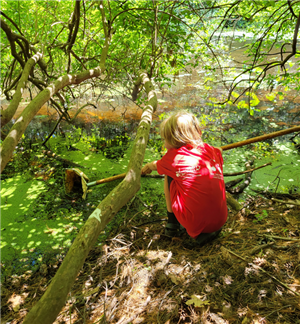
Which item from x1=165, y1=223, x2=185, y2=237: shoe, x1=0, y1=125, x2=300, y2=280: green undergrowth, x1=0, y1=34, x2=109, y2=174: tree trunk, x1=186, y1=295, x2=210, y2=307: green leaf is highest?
x1=0, y1=34, x2=109, y2=174: tree trunk

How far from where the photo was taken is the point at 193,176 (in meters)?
1.52

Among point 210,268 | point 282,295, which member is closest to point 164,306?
point 210,268

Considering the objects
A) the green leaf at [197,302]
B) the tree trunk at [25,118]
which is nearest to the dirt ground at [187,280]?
the green leaf at [197,302]

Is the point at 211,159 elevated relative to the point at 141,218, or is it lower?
elevated

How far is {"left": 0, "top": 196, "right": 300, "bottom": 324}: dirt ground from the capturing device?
3.59 ft

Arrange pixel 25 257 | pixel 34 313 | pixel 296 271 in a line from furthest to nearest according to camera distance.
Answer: pixel 25 257, pixel 296 271, pixel 34 313

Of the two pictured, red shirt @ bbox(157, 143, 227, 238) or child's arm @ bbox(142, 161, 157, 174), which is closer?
red shirt @ bbox(157, 143, 227, 238)

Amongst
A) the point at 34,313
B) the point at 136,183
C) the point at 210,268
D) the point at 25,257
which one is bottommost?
the point at 25,257

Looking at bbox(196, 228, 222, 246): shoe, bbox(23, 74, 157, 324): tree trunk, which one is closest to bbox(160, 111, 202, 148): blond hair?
bbox(23, 74, 157, 324): tree trunk

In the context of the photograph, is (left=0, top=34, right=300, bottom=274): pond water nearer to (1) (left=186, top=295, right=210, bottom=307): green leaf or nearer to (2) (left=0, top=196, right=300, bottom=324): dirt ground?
(2) (left=0, top=196, right=300, bottom=324): dirt ground

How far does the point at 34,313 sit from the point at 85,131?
476 centimetres

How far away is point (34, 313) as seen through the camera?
0.71 m

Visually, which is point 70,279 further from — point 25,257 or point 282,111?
point 282,111

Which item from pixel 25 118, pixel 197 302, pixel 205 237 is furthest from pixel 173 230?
pixel 25 118
